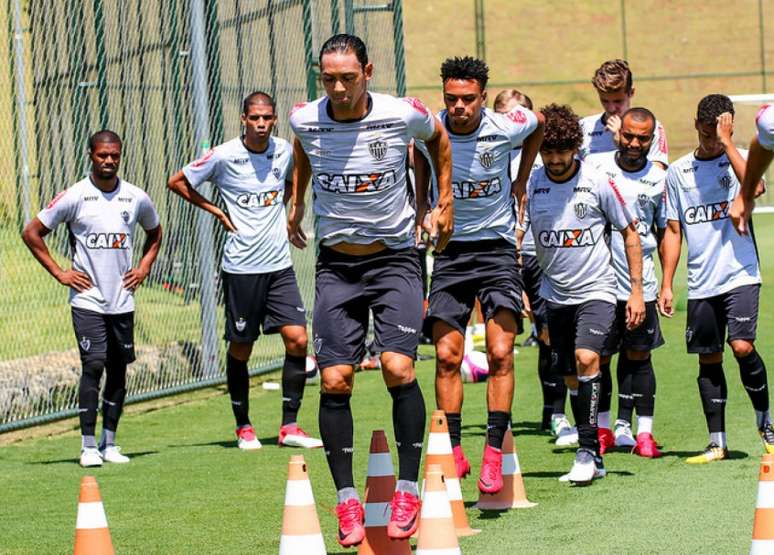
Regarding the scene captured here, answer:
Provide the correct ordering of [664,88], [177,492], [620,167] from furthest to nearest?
[664,88]
[620,167]
[177,492]

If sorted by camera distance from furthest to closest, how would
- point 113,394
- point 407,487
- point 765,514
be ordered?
point 113,394
point 407,487
point 765,514

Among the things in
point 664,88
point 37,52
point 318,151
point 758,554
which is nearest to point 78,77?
point 37,52

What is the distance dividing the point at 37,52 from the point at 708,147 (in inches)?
246

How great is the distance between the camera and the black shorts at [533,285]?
10.9m

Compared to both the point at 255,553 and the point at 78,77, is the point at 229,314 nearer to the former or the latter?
the point at 78,77

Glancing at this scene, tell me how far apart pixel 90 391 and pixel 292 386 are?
1426 mm

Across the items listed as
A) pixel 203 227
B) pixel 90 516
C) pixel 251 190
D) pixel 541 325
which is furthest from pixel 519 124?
pixel 203 227

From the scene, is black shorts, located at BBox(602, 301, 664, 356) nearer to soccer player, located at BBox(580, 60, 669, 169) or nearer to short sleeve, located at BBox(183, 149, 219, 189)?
soccer player, located at BBox(580, 60, 669, 169)

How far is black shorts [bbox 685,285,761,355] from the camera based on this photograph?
921 centimetres

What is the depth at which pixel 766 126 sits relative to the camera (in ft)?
→ 20.8

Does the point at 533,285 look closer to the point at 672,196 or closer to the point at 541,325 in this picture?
the point at 541,325

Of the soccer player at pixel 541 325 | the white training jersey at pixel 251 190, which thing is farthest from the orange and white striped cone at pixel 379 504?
the white training jersey at pixel 251 190

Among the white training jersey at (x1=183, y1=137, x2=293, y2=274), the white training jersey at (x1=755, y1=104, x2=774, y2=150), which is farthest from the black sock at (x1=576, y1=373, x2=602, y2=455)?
the white training jersey at (x1=183, y1=137, x2=293, y2=274)

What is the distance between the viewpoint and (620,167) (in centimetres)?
981
